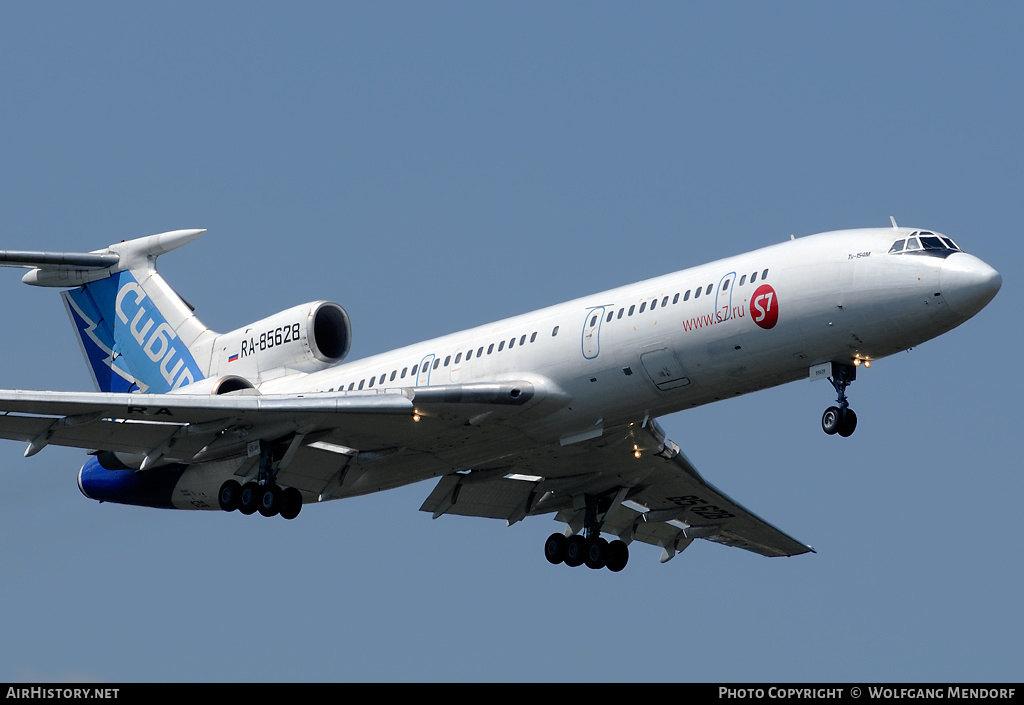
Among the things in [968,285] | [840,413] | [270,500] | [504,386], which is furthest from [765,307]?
[270,500]

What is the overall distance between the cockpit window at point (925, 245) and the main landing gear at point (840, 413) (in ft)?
6.69

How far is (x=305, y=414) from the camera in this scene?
28.4 m

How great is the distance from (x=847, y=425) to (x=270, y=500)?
1016 cm

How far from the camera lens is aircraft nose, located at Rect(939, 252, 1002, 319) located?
24.5 meters

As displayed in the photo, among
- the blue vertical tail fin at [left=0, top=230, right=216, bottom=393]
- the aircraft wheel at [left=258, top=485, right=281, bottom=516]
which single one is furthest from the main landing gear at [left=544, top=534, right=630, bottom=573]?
the blue vertical tail fin at [left=0, top=230, right=216, bottom=393]

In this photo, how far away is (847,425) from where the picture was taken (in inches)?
1009

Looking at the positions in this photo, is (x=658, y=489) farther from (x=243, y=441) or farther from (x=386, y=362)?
(x=243, y=441)

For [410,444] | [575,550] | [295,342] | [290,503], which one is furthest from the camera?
[575,550]

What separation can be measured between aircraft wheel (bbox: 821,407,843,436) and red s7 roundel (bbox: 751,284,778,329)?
1.59 m

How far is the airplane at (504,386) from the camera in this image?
84.1 ft

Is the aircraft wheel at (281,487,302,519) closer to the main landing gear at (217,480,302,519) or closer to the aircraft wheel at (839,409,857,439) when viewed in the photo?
the main landing gear at (217,480,302,519)

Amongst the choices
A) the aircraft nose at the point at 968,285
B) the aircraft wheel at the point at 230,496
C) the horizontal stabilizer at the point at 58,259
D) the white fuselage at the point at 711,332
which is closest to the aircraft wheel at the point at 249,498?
the aircraft wheel at the point at 230,496

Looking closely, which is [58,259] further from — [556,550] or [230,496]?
[556,550]
